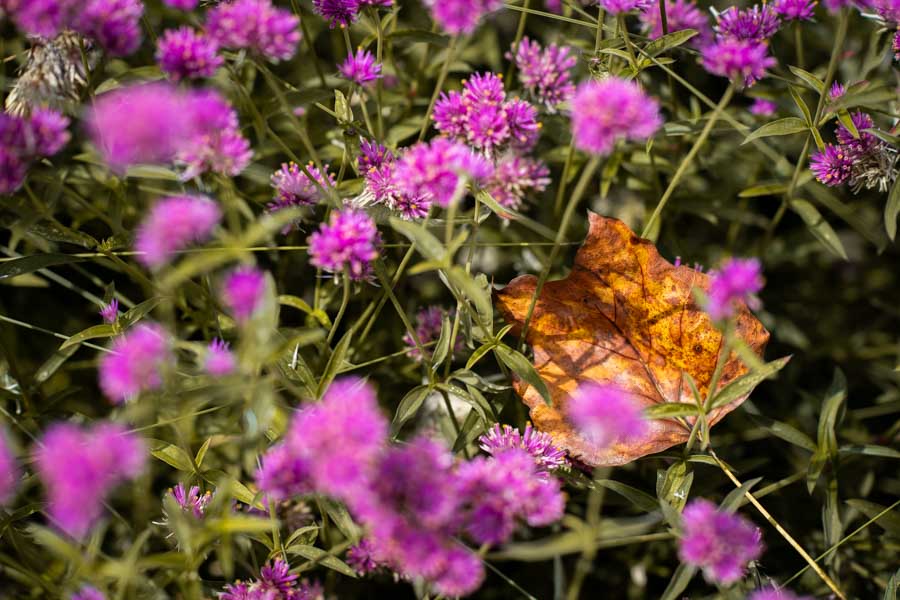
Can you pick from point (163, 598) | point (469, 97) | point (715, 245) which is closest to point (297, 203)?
point (469, 97)

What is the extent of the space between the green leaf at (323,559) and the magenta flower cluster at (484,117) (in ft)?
2.96

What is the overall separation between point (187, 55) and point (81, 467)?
732 mm

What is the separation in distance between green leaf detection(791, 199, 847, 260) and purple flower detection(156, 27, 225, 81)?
5.47ft

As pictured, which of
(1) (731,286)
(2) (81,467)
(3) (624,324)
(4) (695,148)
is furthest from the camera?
(3) (624,324)

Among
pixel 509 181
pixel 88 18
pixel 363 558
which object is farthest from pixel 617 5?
pixel 363 558

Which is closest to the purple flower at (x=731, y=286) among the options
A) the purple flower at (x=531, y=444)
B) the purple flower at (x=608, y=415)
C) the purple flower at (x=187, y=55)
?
the purple flower at (x=608, y=415)

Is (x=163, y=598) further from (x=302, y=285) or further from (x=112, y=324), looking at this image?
(x=302, y=285)

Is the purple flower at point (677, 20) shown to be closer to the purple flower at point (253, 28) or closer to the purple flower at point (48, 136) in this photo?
the purple flower at point (253, 28)

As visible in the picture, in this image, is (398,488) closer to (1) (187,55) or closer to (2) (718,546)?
(2) (718,546)

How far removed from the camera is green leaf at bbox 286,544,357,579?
1.63 metres

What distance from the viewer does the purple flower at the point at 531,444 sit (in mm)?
1751

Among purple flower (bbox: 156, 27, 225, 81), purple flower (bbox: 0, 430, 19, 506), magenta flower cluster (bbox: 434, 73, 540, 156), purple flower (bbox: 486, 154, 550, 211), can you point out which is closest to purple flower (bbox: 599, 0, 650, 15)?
→ magenta flower cluster (bbox: 434, 73, 540, 156)

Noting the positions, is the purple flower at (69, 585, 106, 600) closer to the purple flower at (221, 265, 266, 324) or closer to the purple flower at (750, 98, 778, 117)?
the purple flower at (221, 265, 266, 324)

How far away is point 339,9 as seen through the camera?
1.85 m
